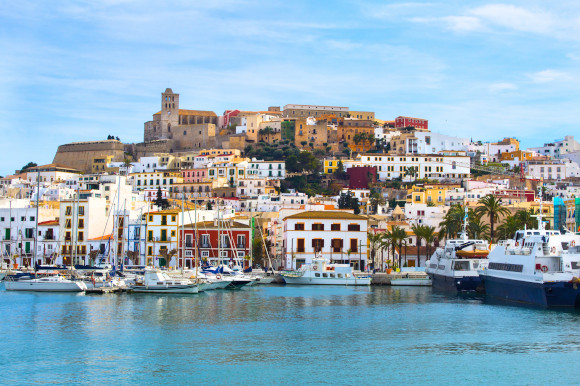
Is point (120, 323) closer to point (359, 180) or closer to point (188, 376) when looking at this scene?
point (188, 376)

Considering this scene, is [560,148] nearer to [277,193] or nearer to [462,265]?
[277,193]

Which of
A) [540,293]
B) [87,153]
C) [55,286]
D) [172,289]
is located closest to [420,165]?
[87,153]

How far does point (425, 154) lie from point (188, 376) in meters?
106

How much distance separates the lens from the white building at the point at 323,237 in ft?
228

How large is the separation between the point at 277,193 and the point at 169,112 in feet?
165

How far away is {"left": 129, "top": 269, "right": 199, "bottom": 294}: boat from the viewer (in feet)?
177

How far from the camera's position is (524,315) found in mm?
42125

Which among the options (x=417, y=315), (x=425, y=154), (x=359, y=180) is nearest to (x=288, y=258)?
(x=417, y=315)

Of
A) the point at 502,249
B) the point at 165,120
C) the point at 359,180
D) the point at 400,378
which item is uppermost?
the point at 165,120

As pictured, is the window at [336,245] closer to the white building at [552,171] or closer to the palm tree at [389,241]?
the palm tree at [389,241]

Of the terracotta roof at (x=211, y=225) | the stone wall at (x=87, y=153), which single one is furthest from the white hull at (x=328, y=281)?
the stone wall at (x=87, y=153)

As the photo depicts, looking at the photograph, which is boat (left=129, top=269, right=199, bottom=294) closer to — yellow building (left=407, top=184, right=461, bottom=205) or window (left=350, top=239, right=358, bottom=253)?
window (left=350, top=239, right=358, bottom=253)

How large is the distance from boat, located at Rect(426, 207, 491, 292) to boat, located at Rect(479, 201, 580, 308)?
25.9ft

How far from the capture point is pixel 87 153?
477ft
